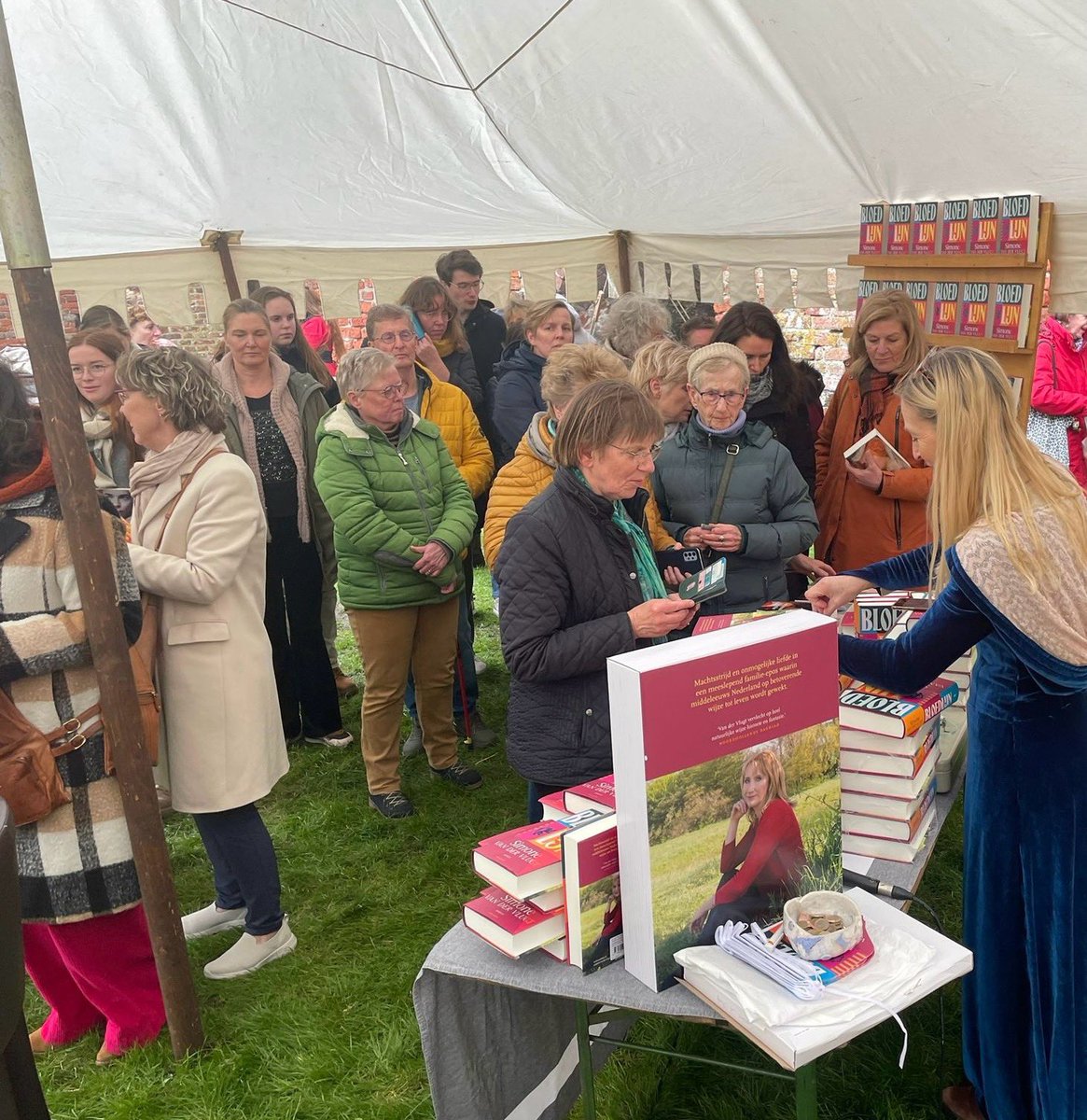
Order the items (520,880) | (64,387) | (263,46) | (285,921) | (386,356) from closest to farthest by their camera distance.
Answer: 1. (520,880)
2. (64,387)
3. (285,921)
4. (386,356)
5. (263,46)

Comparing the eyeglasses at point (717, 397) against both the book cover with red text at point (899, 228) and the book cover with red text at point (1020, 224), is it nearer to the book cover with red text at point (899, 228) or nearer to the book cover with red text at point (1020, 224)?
the book cover with red text at point (1020, 224)

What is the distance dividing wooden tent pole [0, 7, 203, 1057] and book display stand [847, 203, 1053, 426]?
3.23 meters

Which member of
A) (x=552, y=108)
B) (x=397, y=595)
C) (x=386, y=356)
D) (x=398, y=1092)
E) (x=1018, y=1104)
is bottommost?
(x=398, y=1092)

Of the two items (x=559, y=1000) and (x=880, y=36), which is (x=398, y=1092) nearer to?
(x=559, y=1000)

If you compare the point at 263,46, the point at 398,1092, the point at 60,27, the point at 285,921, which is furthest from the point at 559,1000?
the point at 60,27

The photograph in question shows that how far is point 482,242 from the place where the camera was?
6.66m

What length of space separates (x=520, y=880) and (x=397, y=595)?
7.34ft

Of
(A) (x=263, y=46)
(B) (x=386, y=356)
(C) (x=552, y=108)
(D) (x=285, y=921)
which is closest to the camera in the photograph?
(D) (x=285, y=921)

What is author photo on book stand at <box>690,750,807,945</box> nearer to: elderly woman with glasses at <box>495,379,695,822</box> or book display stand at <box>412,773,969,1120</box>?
book display stand at <box>412,773,969,1120</box>

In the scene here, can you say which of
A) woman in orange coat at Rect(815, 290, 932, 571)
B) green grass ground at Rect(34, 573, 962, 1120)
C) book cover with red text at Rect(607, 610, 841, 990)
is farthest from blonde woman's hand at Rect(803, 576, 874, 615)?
woman in orange coat at Rect(815, 290, 932, 571)

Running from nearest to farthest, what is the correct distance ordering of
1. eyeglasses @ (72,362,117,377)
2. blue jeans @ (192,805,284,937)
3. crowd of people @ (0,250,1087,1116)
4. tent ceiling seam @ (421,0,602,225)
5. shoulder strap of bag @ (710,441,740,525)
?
crowd of people @ (0,250,1087,1116) → blue jeans @ (192,805,284,937) → shoulder strap of bag @ (710,441,740,525) → tent ceiling seam @ (421,0,602,225) → eyeglasses @ (72,362,117,377)

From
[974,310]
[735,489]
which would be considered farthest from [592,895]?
[974,310]

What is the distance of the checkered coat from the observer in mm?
2344

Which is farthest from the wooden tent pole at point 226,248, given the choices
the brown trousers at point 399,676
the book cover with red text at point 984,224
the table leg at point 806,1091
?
the table leg at point 806,1091
